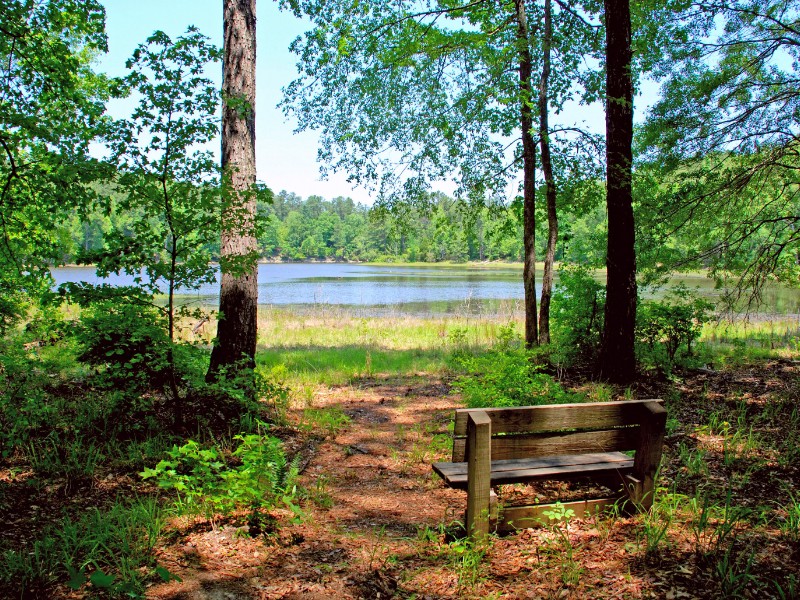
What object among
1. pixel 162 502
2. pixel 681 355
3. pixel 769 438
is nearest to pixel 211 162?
pixel 162 502

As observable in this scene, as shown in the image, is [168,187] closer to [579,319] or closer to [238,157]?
[238,157]

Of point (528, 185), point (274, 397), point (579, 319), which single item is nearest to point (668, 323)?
point (579, 319)

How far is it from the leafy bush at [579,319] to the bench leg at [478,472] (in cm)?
529

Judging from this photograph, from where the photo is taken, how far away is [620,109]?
6.43 m

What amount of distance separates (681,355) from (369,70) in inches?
280

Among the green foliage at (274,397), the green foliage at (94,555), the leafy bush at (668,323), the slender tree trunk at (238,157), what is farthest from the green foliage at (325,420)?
the leafy bush at (668,323)

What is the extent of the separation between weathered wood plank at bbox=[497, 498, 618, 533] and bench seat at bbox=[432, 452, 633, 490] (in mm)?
175

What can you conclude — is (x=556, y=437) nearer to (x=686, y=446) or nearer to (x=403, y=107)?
(x=686, y=446)

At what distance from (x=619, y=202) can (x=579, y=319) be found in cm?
221

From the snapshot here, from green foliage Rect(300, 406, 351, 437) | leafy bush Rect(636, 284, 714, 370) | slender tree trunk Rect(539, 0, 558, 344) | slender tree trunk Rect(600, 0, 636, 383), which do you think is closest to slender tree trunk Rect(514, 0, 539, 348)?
slender tree trunk Rect(539, 0, 558, 344)

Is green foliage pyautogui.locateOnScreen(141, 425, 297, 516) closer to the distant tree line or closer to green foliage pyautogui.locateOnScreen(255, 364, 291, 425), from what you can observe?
green foliage pyautogui.locateOnScreen(255, 364, 291, 425)

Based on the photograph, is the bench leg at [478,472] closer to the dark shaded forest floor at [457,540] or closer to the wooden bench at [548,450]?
the wooden bench at [548,450]

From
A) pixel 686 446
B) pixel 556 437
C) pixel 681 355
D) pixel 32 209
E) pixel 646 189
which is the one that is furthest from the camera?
pixel 681 355

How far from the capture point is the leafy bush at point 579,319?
7914 millimetres
